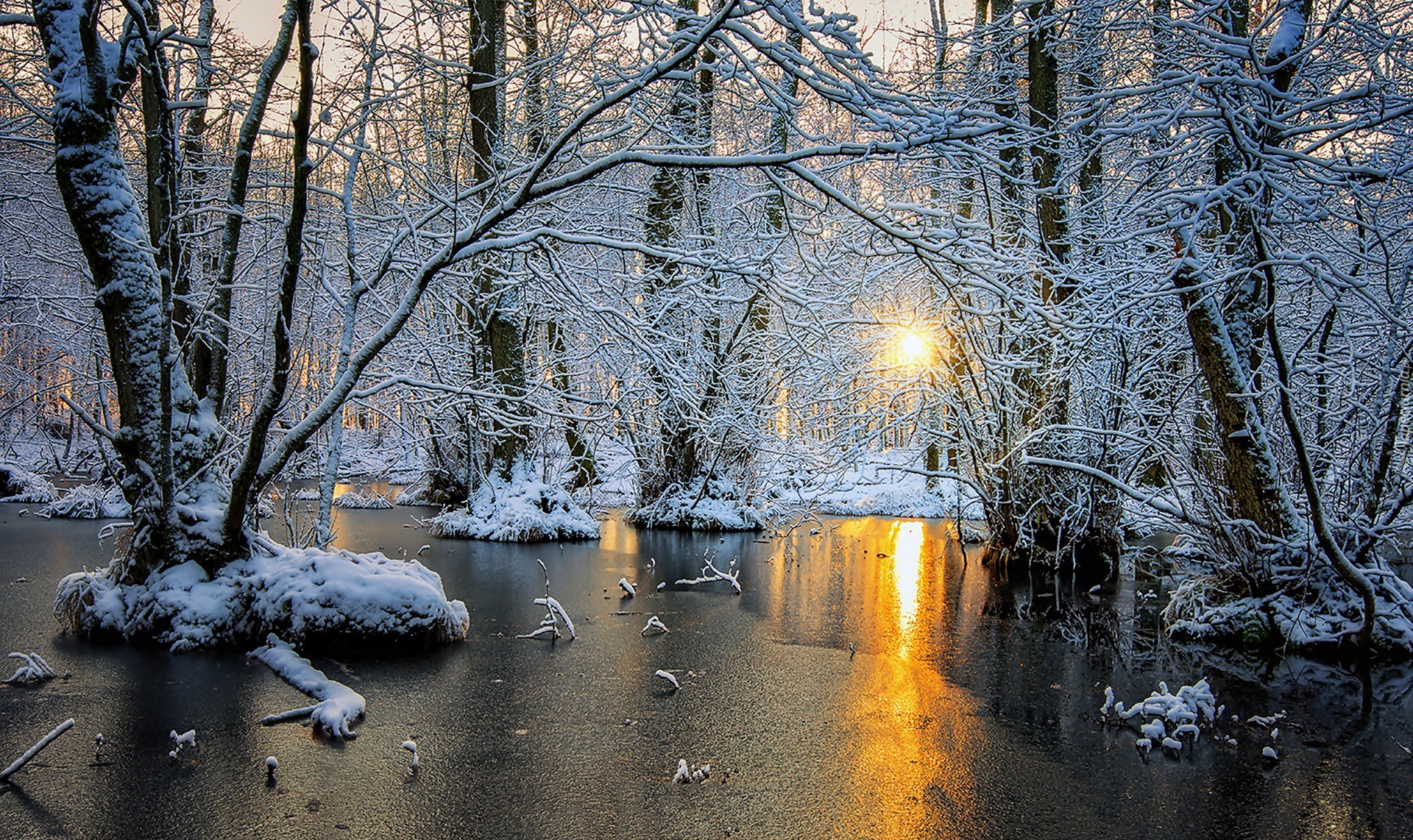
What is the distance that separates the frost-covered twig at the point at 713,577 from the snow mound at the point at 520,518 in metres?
3.47

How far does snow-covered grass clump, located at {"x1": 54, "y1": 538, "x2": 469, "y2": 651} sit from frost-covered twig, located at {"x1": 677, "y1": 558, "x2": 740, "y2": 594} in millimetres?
3321

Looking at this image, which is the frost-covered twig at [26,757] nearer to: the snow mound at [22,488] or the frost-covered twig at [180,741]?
the frost-covered twig at [180,741]

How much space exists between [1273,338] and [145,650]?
8384mm

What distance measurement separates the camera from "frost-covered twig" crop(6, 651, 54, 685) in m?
5.39

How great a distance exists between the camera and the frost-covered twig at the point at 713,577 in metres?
9.52

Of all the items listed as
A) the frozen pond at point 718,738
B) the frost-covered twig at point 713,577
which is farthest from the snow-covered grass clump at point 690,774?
the frost-covered twig at point 713,577

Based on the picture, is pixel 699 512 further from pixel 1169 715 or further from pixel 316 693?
pixel 1169 715

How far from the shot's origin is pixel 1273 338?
6375mm

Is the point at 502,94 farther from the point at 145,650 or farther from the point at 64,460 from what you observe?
the point at 64,460

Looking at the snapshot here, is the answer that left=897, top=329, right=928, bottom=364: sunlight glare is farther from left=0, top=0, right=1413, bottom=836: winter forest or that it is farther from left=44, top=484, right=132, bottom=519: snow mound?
left=44, top=484, right=132, bottom=519: snow mound

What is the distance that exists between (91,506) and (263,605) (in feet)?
35.5

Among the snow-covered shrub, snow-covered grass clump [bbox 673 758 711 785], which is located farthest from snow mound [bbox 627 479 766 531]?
snow-covered grass clump [bbox 673 758 711 785]

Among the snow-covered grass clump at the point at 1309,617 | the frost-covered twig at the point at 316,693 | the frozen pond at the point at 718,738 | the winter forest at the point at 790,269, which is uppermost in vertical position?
the winter forest at the point at 790,269

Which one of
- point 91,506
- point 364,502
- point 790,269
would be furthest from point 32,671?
point 364,502
